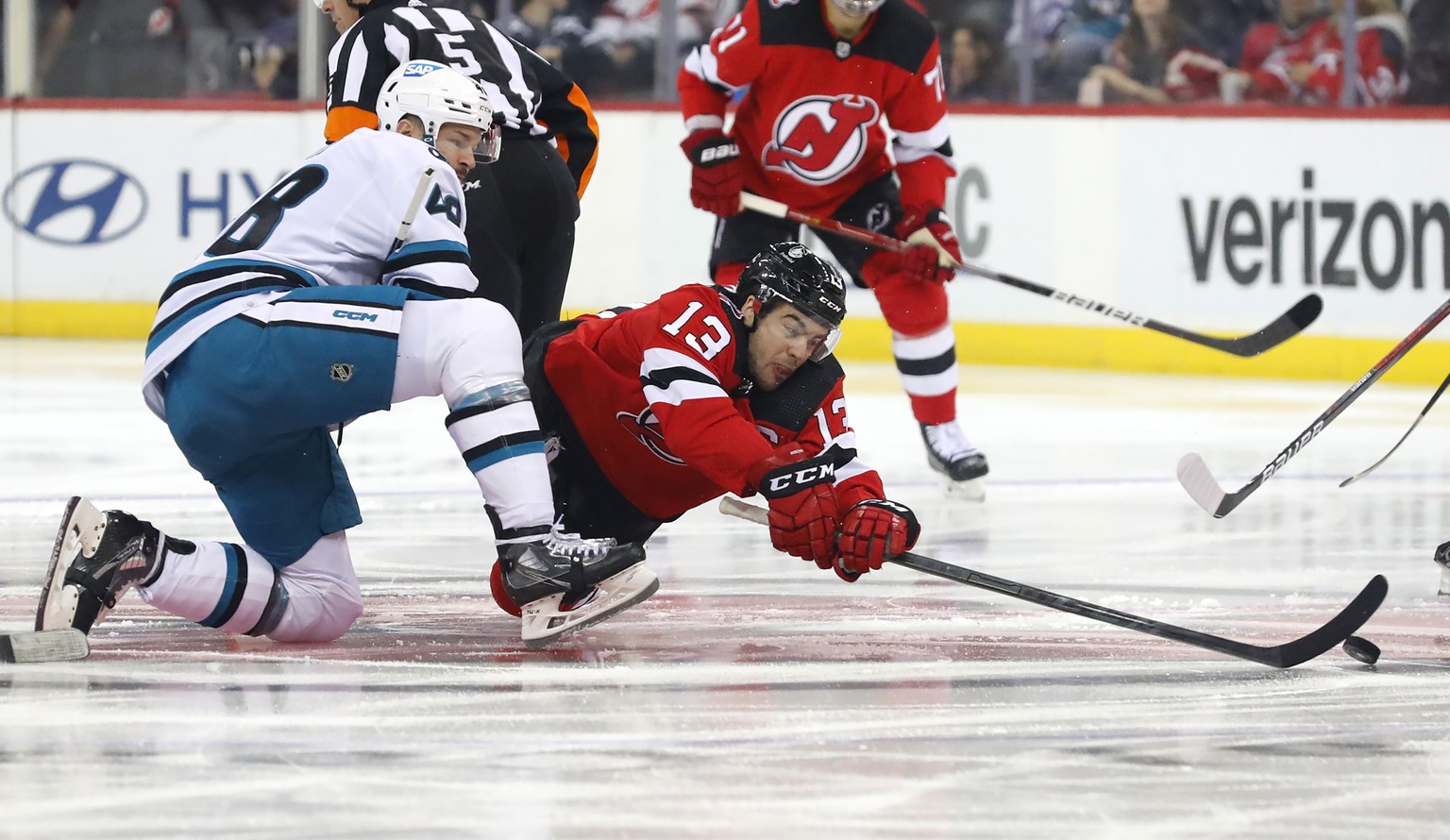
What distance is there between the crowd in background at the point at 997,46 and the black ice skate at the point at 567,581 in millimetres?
5014

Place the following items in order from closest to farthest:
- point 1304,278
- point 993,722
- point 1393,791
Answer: point 1393,791 → point 993,722 → point 1304,278

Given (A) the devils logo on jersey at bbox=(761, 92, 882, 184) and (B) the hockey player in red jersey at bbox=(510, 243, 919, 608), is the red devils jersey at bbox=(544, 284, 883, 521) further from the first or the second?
(A) the devils logo on jersey at bbox=(761, 92, 882, 184)

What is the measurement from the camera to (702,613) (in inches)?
125

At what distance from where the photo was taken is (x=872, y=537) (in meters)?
2.72

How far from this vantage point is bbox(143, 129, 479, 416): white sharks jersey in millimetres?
2744

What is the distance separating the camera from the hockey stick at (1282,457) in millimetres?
3354

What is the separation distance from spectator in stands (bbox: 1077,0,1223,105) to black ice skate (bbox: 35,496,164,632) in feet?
17.6

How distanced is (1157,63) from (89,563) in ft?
17.9

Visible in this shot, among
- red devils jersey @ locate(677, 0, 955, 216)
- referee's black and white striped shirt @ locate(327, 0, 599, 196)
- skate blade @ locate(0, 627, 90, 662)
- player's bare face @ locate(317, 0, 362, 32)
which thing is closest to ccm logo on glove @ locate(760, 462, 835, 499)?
skate blade @ locate(0, 627, 90, 662)

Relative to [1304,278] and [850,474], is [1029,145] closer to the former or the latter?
[1304,278]

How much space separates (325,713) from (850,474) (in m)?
0.84

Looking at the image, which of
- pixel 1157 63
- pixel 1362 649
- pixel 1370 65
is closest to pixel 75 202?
pixel 1157 63

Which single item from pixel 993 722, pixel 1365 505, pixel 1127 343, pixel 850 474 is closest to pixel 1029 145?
pixel 1127 343

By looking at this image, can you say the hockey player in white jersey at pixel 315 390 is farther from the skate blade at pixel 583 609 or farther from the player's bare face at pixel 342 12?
the player's bare face at pixel 342 12
